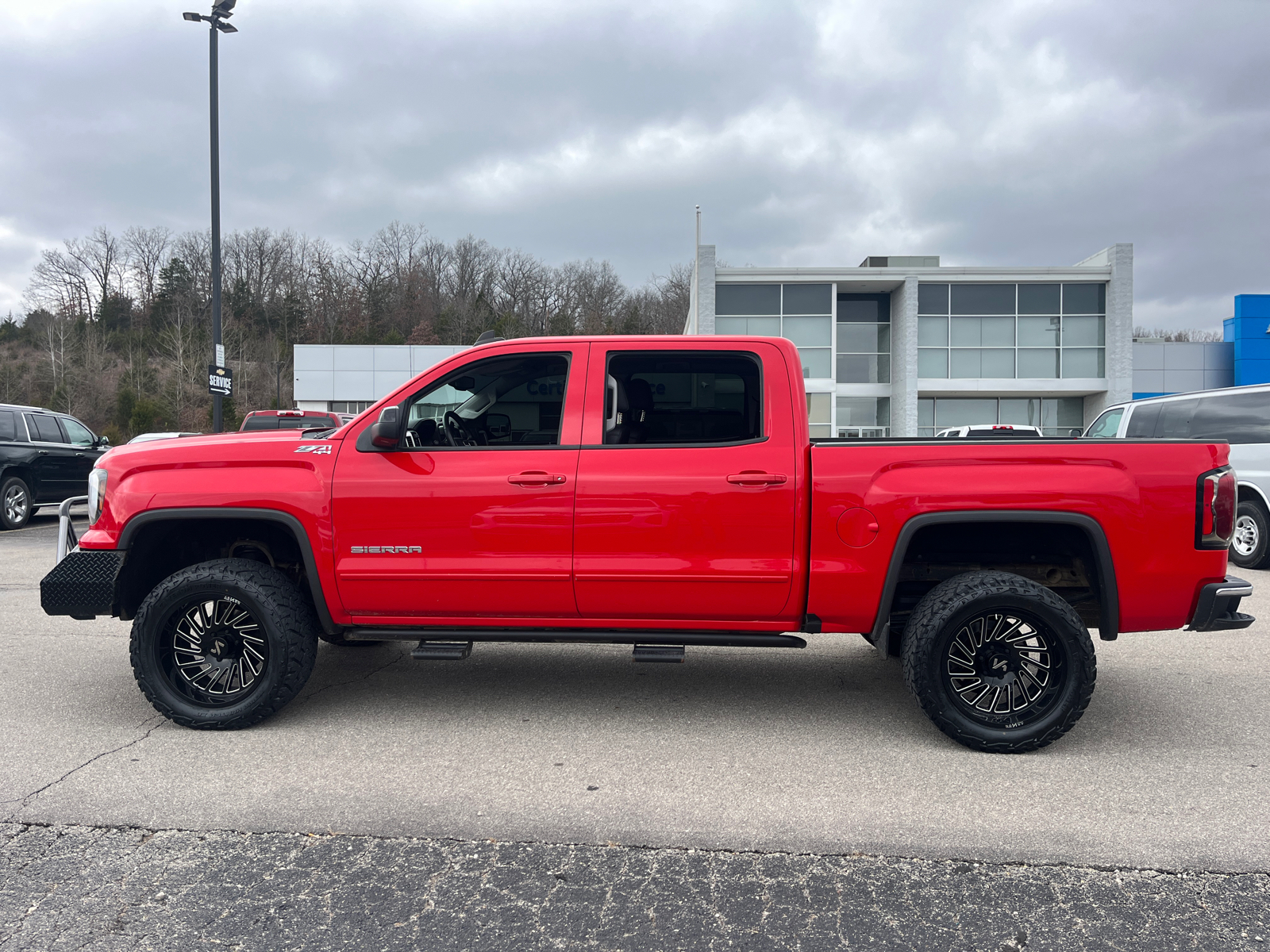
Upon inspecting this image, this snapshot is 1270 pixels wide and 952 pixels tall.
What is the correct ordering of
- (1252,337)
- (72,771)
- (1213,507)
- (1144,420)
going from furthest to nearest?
(1252,337) < (1144,420) < (1213,507) < (72,771)

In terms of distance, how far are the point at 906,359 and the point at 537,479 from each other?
1073 inches

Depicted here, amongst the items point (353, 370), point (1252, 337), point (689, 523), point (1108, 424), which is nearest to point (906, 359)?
point (1252, 337)

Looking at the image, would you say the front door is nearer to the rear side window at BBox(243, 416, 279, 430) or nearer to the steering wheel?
the steering wheel

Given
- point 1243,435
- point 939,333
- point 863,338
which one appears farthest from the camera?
point 863,338

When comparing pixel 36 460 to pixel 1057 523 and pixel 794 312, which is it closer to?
pixel 1057 523

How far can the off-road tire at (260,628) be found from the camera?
4.27m

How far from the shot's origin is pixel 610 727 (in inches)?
173

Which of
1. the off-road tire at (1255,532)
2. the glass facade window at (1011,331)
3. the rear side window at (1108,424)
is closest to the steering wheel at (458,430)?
the off-road tire at (1255,532)

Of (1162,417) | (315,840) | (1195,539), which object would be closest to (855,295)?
(1162,417)

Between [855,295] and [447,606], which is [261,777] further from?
[855,295]

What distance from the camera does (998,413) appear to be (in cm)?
3066

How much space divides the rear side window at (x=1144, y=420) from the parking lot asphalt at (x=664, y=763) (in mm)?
5714

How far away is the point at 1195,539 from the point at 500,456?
3.32 m

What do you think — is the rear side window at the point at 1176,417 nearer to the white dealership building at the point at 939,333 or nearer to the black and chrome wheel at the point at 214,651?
the black and chrome wheel at the point at 214,651
